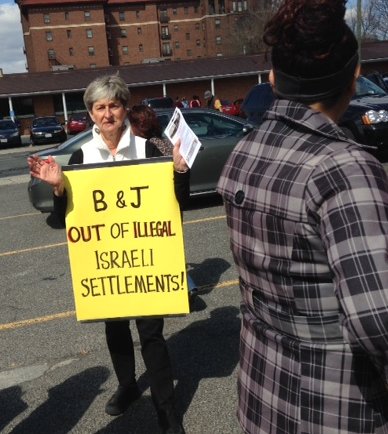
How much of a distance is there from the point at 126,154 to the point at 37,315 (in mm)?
2431

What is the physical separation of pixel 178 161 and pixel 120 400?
4.95 ft

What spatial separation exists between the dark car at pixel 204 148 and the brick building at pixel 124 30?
245ft

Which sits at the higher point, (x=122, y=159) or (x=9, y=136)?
(x=122, y=159)

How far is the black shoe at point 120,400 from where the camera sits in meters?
3.23

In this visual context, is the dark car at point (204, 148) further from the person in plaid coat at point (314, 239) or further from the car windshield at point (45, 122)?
the car windshield at point (45, 122)

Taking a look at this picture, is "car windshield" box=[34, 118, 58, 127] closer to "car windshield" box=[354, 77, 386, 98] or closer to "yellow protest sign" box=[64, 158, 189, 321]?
"car windshield" box=[354, 77, 386, 98]

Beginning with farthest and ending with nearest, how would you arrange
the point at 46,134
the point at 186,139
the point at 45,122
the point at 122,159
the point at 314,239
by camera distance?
the point at 45,122 → the point at 46,134 → the point at 122,159 → the point at 186,139 → the point at 314,239

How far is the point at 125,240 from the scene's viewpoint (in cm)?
291

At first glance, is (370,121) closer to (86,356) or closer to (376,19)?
(86,356)

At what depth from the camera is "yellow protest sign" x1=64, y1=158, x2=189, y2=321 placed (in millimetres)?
2848

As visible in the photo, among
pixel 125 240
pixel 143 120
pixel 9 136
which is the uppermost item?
pixel 143 120

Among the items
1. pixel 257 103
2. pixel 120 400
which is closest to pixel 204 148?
pixel 257 103

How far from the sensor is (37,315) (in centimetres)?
486

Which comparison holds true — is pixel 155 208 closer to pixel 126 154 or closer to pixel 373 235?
pixel 126 154
